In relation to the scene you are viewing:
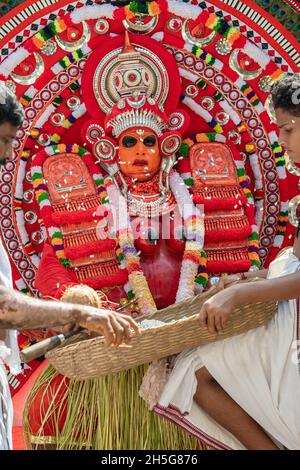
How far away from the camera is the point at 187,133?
5117 millimetres

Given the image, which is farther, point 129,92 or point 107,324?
point 129,92

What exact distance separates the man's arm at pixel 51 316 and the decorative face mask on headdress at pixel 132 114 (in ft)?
5.60

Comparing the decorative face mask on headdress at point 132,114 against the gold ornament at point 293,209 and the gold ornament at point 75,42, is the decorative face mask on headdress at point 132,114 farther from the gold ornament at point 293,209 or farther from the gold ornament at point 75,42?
the gold ornament at point 293,209

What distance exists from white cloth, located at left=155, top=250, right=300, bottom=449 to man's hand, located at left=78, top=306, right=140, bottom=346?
0.49 meters

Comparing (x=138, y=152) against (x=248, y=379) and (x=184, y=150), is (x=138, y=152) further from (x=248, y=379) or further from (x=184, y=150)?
(x=248, y=379)

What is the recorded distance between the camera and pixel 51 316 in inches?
120

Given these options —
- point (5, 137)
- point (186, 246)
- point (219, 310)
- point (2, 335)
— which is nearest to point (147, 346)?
point (219, 310)

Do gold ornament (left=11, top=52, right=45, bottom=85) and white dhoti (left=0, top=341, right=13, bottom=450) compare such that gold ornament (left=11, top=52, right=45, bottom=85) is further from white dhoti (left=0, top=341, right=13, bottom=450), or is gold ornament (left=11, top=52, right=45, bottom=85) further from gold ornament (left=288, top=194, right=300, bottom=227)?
white dhoti (left=0, top=341, right=13, bottom=450)

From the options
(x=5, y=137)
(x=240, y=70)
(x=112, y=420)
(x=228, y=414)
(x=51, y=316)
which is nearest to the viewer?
(x=51, y=316)

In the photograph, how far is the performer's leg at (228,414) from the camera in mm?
3664

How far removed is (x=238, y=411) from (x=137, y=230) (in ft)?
4.56

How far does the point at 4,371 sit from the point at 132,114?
2042 millimetres

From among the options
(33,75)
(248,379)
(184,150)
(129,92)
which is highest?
(33,75)

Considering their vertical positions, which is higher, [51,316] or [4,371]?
[51,316]
